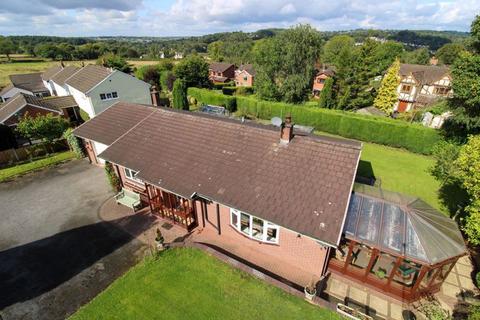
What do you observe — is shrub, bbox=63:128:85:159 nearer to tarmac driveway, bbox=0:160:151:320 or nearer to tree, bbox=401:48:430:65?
tarmac driveway, bbox=0:160:151:320

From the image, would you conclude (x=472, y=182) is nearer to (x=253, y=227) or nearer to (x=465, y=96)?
(x=253, y=227)

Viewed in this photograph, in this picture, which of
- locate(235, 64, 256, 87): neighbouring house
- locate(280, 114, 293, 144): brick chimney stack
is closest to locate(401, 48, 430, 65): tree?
locate(235, 64, 256, 87): neighbouring house


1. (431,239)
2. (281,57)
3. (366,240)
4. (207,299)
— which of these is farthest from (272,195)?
(281,57)

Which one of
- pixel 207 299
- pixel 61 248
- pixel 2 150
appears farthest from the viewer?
pixel 2 150

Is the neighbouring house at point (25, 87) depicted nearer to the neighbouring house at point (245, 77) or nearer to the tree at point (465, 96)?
the neighbouring house at point (245, 77)

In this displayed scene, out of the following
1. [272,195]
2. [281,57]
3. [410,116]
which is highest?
[281,57]

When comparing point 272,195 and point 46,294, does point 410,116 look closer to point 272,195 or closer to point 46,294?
point 272,195
